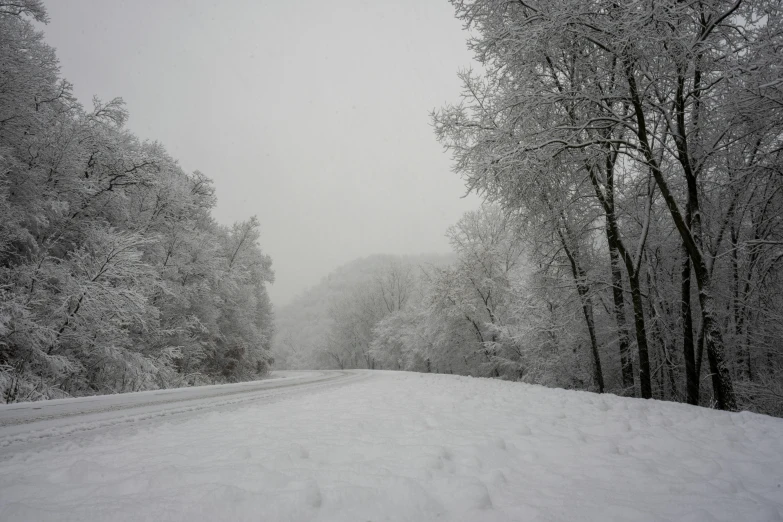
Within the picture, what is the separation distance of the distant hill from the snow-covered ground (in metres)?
54.3

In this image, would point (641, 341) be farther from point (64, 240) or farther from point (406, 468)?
point (64, 240)

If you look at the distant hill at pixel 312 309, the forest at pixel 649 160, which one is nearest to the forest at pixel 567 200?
the forest at pixel 649 160

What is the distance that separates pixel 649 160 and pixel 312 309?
8379 centimetres

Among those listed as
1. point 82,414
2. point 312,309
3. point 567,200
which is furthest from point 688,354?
point 312,309

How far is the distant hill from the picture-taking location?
2544 inches

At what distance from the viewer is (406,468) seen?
9.00 feet

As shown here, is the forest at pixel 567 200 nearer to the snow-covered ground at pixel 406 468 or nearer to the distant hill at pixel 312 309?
the snow-covered ground at pixel 406 468

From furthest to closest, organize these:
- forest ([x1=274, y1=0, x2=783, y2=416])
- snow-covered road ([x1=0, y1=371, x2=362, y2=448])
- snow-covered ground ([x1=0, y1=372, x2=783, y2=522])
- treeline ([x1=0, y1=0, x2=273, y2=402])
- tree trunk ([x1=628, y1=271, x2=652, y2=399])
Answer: treeline ([x1=0, y1=0, x2=273, y2=402]) < tree trunk ([x1=628, y1=271, x2=652, y2=399]) < forest ([x1=274, y1=0, x2=783, y2=416]) < snow-covered road ([x1=0, y1=371, x2=362, y2=448]) < snow-covered ground ([x1=0, y1=372, x2=783, y2=522])

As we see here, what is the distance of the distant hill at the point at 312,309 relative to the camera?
2544 inches

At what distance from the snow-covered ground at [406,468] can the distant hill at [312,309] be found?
54.3 meters

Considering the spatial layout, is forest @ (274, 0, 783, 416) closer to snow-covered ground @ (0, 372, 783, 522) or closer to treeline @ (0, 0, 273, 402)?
snow-covered ground @ (0, 372, 783, 522)

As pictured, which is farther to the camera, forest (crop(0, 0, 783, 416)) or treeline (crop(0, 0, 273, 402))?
treeline (crop(0, 0, 273, 402))

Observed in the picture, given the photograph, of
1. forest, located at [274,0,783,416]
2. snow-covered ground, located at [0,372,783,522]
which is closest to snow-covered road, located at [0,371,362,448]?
snow-covered ground, located at [0,372,783,522]

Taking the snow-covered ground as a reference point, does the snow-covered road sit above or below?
below
